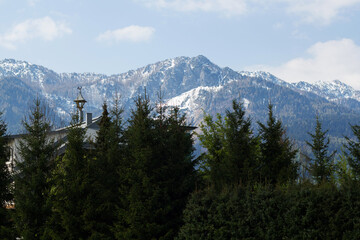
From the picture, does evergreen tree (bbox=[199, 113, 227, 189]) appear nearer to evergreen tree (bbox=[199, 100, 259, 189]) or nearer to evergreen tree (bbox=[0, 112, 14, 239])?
evergreen tree (bbox=[199, 100, 259, 189])

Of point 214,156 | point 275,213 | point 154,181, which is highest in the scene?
point 214,156

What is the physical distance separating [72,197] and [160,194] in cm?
424

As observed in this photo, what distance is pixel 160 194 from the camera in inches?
689

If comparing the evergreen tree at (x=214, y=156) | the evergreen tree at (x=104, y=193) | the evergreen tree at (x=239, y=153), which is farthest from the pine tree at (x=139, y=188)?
the evergreen tree at (x=239, y=153)

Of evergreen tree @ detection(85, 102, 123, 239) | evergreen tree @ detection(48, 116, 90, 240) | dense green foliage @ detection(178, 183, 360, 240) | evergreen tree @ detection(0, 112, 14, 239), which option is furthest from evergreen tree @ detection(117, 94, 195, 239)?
evergreen tree @ detection(0, 112, 14, 239)

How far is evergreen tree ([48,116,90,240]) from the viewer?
18766 millimetres

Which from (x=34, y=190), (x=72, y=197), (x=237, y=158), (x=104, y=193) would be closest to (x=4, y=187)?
(x=34, y=190)

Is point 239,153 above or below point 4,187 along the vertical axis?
above

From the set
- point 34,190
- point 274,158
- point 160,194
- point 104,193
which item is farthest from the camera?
point 274,158

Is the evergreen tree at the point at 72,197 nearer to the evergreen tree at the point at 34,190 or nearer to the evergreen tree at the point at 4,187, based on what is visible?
the evergreen tree at the point at 34,190

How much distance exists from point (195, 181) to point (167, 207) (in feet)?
6.02

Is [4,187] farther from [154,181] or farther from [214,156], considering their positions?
[214,156]

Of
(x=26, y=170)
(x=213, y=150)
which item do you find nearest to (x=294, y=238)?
(x=26, y=170)

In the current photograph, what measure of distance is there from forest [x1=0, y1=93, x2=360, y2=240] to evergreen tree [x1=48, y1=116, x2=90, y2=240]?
43mm
